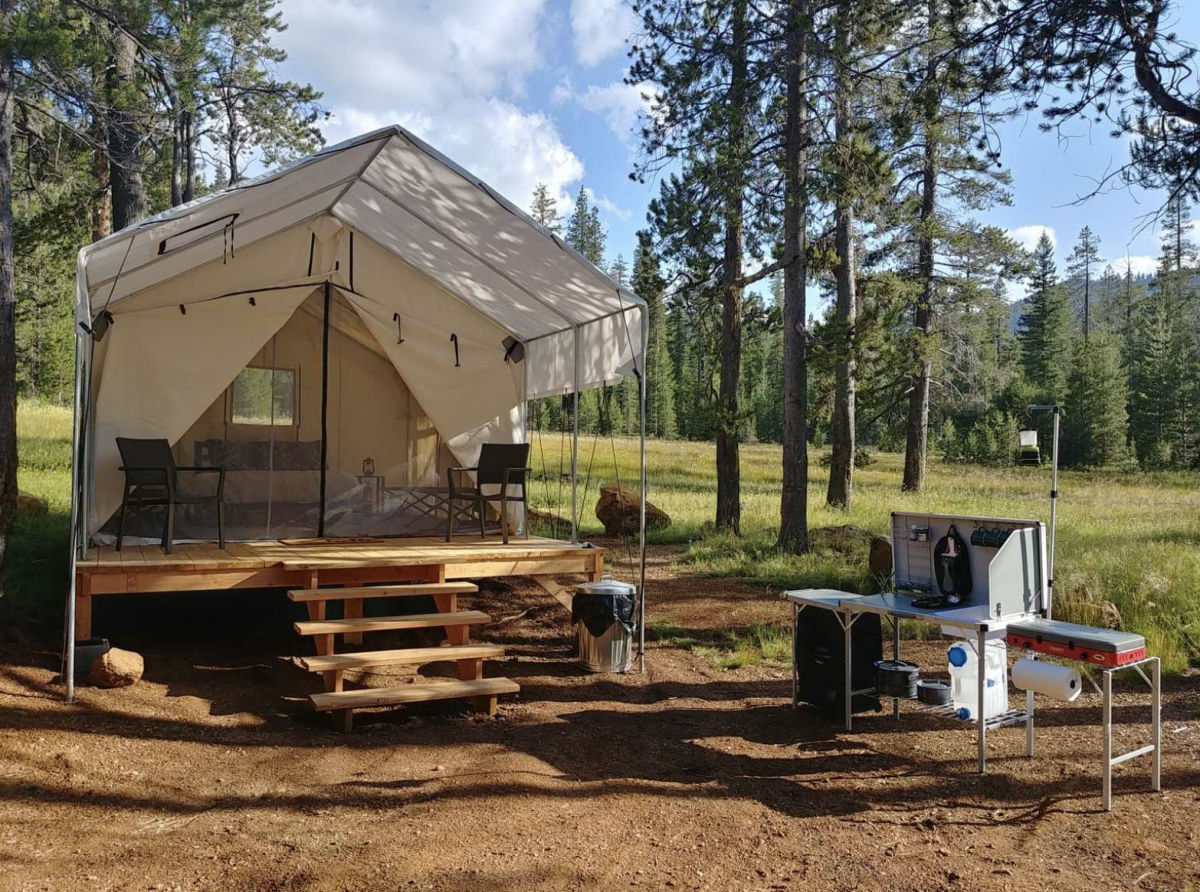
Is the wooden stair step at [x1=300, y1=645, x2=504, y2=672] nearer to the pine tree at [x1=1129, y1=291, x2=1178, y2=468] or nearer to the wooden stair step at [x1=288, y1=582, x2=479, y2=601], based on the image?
the wooden stair step at [x1=288, y1=582, x2=479, y2=601]

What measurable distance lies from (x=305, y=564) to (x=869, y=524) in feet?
27.8

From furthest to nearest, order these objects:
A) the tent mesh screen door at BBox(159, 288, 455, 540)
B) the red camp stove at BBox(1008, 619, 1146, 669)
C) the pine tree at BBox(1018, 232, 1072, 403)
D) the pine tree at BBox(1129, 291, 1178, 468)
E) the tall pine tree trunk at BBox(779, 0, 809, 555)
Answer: the pine tree at BBox(1018, 232, 1072, 403)
the pine tree at BBox(1129, 291, 1178, 468)
the tall pine tree trunk at BBox(779, 0, 809, 555)
the tent mesh screen door at BBox(159, 288, 455, 540)
the red camp stove at BBox(1008, 619, 1146, 669)

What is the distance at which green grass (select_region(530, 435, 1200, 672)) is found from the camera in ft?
22.5

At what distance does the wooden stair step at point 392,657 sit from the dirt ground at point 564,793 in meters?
0.29

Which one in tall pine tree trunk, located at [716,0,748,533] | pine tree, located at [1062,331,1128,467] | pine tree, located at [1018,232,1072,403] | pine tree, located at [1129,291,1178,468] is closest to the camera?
tall pine tree trunk, located at [716,0,748,533]

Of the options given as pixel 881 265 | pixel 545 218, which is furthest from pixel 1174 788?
pixel 545 218

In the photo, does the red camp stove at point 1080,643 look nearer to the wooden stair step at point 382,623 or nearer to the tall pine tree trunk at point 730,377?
the wooden stair step at point 382,623

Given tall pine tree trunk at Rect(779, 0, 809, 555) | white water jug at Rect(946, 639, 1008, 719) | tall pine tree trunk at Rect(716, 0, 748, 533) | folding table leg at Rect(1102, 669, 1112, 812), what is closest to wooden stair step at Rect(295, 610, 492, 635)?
white water jug at Rect(946, 639, 1008, 719)

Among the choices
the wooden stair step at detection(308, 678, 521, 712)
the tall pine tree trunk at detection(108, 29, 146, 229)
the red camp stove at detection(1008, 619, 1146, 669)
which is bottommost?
the wooden stair step at detection(308, 678, 521, 712)

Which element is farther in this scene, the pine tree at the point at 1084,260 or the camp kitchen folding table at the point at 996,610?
the pine tree at the point at 1084,260

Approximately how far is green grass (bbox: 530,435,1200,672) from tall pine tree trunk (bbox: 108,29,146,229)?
199 inches

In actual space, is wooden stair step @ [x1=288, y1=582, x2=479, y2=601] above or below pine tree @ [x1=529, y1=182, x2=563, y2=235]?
below

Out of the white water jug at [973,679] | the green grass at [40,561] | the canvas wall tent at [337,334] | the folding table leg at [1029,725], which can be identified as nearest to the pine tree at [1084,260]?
the canvas wall tent at [337,334]

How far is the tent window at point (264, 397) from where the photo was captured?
7.53 meters
